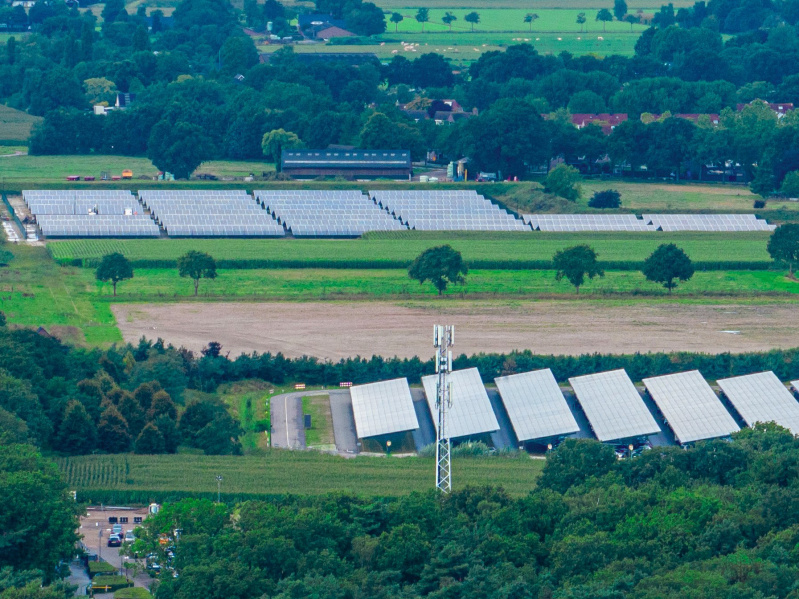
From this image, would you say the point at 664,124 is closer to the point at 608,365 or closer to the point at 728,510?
the point at 608,365

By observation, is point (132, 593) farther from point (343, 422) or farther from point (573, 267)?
point (573, 267)

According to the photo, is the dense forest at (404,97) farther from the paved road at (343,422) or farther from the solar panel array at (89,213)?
the paved road at (343,422)

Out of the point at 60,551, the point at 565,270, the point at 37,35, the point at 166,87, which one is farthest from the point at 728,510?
the point at 37,35

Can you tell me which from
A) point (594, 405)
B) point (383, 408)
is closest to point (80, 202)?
point (383, 408)

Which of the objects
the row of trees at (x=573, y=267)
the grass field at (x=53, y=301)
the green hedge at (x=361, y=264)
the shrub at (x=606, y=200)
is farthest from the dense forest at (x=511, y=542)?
the shrub at (x=606, y=200)

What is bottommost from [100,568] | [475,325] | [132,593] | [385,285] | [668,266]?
[385,285]

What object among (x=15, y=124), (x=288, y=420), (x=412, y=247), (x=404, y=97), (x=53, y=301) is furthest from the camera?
(x=404, y=97)
